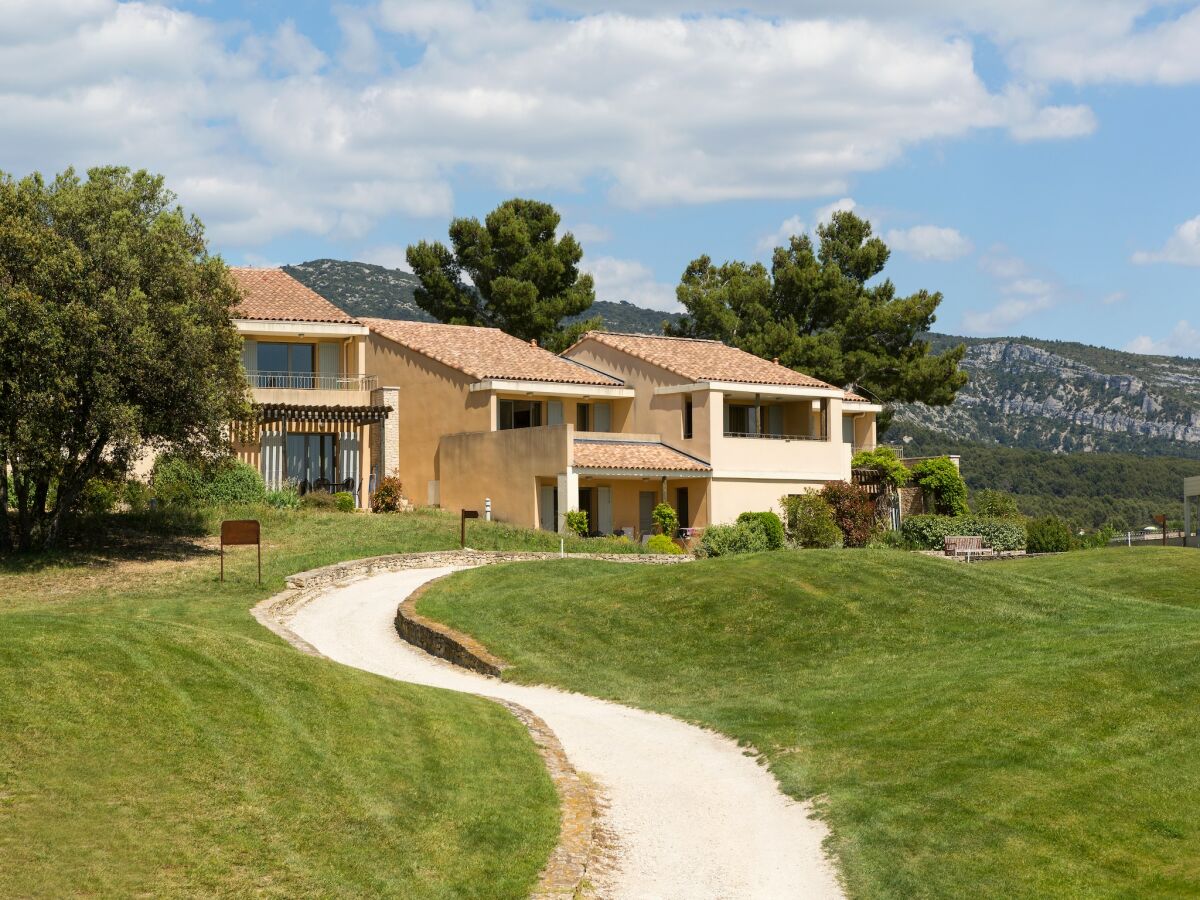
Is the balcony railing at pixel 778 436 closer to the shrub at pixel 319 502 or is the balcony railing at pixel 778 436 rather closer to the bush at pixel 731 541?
the bush at pixel 731 541

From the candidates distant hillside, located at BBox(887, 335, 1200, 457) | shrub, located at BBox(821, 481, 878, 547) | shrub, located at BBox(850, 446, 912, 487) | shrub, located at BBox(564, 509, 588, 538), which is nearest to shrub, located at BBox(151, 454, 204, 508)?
shrub, located at BBox(564, 509, 588, 538)

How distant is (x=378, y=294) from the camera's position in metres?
160

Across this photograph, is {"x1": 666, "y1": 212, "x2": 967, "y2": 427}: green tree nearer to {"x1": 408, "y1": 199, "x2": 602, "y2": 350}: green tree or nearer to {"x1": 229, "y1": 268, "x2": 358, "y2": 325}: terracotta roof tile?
{"x1": 408, "y1": 199, "x2": 602, "y2": 350}: green tree

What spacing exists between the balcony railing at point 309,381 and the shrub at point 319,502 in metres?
5.96

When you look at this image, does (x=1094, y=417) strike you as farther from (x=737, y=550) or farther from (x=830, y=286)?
(x=737, y=550)

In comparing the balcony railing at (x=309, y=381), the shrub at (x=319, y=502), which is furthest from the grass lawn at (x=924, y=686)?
the balcony railing at (x=309, y=381)

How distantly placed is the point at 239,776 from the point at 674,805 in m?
5.58

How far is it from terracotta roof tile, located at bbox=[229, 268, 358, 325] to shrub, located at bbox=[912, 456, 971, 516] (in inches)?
1026

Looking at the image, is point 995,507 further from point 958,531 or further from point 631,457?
point 631,457

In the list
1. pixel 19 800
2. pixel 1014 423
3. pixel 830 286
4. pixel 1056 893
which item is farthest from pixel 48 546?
pixel 1014 423

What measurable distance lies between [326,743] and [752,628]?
13095mm

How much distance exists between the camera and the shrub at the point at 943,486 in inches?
2399

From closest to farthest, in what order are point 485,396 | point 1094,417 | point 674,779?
point 674,779, point 485,396, point 1094,417

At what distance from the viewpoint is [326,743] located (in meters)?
15.7
